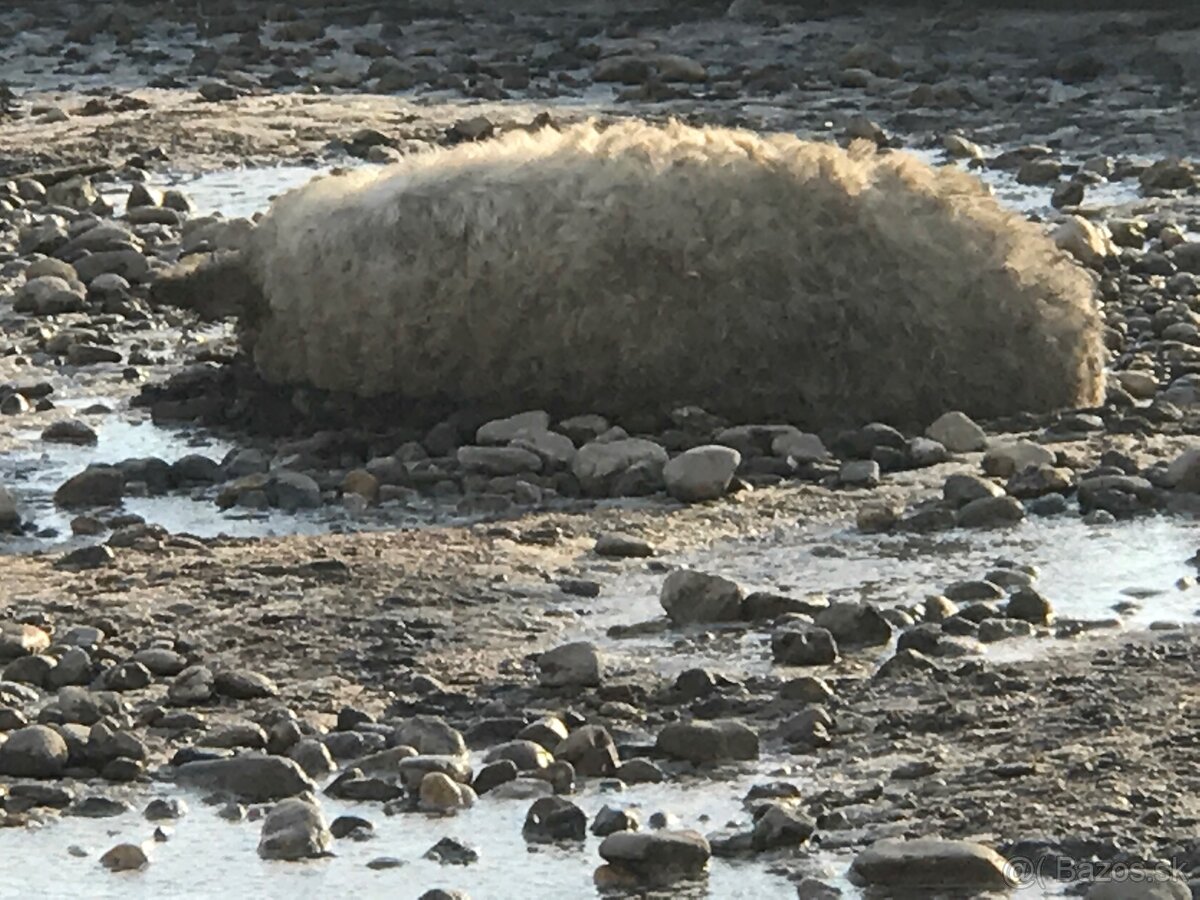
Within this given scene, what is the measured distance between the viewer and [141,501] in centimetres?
577

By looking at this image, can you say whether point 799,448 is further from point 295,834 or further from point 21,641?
point 295,834

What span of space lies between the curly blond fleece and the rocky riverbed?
0.43 feet

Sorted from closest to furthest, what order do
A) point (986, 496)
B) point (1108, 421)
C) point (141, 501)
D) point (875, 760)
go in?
point (875, 760) → point (986, 496) → point (141, 501) → point (1108, 421)

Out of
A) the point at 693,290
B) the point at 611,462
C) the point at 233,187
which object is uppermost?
the point at 693,290

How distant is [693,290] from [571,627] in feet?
5.16

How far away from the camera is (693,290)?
19.9 feet

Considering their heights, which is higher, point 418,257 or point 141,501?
point 418,257

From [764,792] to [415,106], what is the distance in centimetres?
859

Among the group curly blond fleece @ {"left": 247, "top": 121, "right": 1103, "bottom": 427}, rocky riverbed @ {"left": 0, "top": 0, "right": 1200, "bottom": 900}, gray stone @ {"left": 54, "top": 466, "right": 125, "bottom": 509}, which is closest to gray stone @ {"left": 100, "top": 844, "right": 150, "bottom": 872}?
rocky riverbed @ {"left": 0, "top": 0, "right": 1200, "bottom": 900}

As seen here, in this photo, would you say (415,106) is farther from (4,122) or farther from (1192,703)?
(1192,703)

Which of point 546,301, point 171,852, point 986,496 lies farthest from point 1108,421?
point 171,852

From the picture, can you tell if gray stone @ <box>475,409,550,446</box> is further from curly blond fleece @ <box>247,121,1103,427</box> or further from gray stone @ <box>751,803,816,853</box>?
gray stone @ <box>751,803,816,853</box>

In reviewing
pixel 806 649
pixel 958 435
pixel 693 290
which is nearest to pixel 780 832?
pixel 806 649

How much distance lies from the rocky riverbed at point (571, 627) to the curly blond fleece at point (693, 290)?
0.43ft
